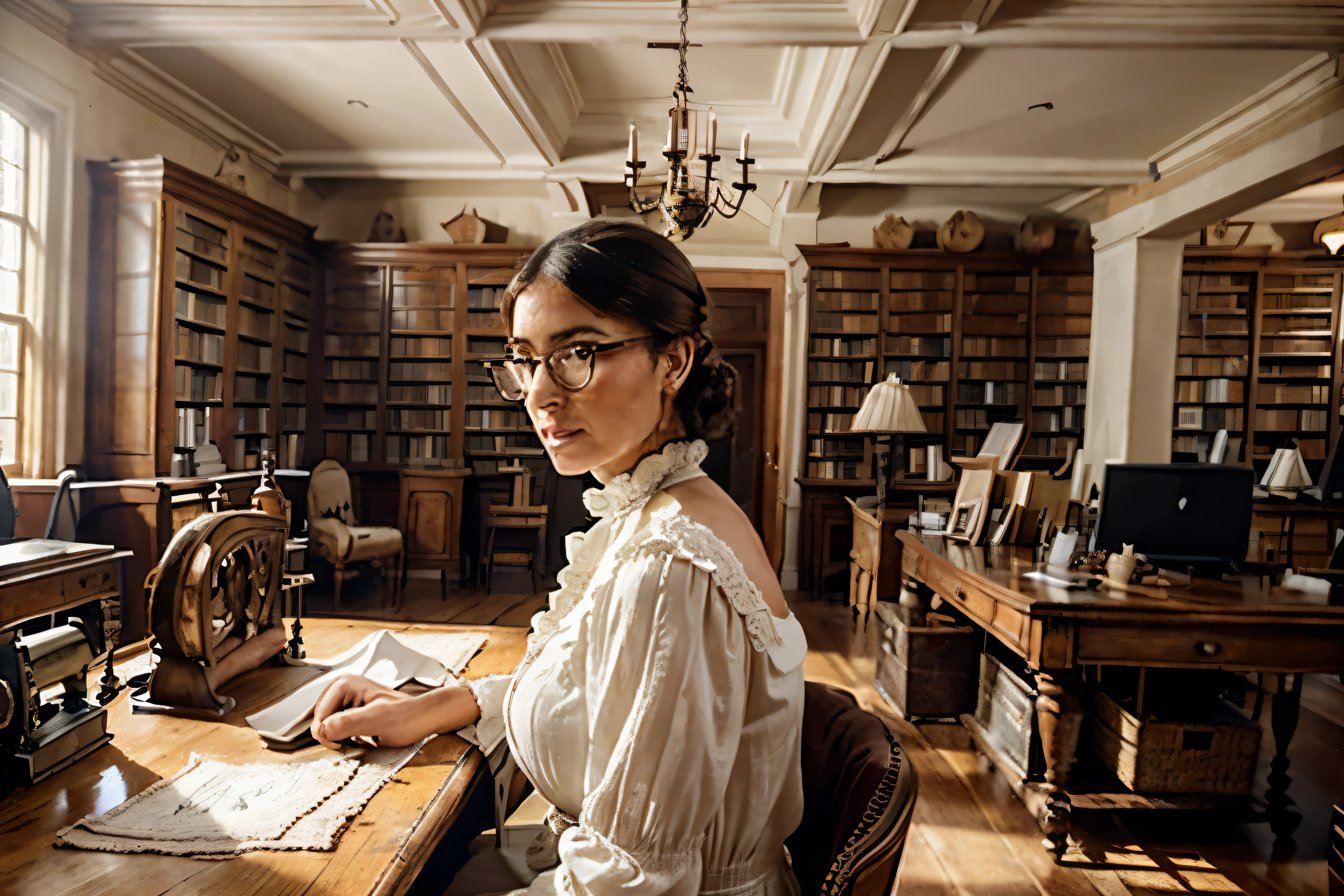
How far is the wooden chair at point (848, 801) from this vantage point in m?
0.75

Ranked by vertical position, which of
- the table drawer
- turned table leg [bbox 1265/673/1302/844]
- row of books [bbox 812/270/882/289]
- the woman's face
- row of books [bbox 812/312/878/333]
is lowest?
turned table leg [bbox 1265/673/1302/844]

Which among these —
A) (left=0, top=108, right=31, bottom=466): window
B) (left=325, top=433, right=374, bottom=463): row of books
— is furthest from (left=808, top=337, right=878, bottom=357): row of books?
(left=0, top=108, right=31, bottom=466): window

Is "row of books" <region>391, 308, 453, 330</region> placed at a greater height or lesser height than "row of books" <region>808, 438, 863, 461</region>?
greater

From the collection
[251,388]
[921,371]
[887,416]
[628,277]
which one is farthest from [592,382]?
[921,371]

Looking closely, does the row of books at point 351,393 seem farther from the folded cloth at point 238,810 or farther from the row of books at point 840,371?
the folded cloth at point 238,810

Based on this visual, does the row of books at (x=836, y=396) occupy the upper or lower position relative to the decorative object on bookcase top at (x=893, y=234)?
lower

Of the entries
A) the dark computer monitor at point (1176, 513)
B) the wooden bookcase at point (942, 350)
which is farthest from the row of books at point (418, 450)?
the dark computer monitor at point (1176, 513)

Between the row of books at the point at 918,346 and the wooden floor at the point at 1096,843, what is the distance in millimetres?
3888

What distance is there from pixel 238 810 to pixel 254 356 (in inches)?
223

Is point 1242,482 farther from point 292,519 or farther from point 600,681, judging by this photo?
point 292,519

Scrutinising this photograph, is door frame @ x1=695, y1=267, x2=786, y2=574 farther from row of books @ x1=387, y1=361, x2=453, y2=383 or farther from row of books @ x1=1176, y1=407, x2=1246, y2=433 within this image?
row of books @ x1=1176, y1=407, x2=1246, y2=433

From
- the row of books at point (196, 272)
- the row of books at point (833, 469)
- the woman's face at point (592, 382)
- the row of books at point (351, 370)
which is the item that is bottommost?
the row of books at point (833, 469)

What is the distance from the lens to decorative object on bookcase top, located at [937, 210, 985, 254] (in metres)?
6.48

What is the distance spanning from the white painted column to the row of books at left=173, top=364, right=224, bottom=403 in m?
6.71
